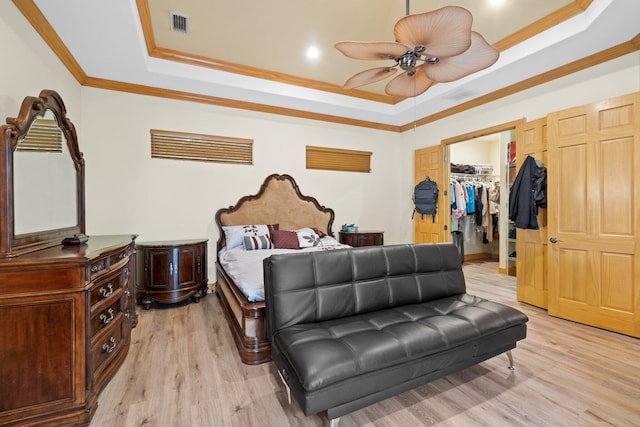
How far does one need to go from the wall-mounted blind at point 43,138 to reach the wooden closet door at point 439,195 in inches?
188

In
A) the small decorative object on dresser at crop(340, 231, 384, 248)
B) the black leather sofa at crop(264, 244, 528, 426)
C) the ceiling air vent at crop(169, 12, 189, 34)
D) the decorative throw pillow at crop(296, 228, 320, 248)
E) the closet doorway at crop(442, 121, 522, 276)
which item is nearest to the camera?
the black leather sofa at crop(264, 244, 528, 426)

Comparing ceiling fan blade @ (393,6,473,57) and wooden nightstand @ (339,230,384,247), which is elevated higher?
ceiling fan blade @ (393,6,473,57)

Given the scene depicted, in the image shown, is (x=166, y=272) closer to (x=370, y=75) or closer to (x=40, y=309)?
(x=40, y=309)

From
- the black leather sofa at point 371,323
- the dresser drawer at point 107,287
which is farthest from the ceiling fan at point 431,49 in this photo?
the dresser drawer at point 107,287

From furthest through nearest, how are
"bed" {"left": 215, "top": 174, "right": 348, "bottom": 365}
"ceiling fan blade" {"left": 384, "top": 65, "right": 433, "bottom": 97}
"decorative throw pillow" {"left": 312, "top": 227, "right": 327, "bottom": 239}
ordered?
"decorative throw pillow" {"left": 312, "top": 227, "right": 327, "bottom": 239}
"ceiling fan blade" {"left": 384, "top": 65, "right": 433, "bottom": 97}
"bed" {"left": 215, "top": 174, "right": 348, "bottom": 365}

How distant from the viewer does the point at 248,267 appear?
2.72 m

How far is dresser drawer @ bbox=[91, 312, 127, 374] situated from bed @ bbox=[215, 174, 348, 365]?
842mm

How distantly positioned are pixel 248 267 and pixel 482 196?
5.18 m

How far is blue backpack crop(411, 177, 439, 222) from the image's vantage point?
4719 mm

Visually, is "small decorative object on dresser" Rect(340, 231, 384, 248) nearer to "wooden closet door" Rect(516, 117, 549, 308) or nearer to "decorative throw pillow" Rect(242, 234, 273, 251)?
"decorative throw pillow" Rect(242, 234, 273, 251)

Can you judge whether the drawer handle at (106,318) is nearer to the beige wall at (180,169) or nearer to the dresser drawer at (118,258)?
the dresser drawer at (118,258)

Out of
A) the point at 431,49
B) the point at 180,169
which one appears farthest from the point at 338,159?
the point at 431,49

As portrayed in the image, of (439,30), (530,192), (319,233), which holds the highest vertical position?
(439,30)

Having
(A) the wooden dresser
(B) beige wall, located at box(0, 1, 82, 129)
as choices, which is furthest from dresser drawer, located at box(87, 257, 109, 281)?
(B) beige wall, located at box(0, 1, 82, 129)
